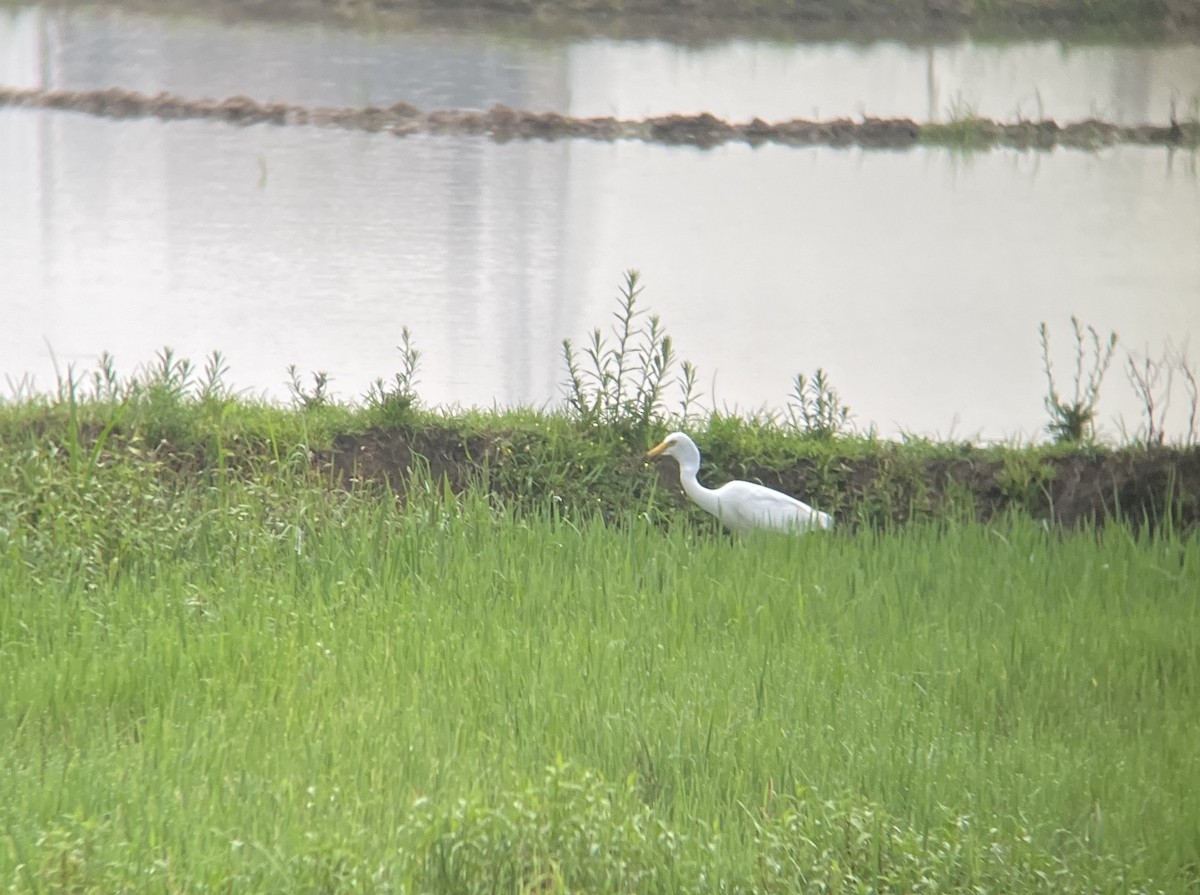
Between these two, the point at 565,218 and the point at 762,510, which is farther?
the point at 565,218

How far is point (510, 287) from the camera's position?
7.04 metres

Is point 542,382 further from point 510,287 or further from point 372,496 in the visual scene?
point 372,496

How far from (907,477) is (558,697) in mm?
2112

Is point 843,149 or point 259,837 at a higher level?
point 843,149

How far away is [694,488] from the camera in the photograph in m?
4.30

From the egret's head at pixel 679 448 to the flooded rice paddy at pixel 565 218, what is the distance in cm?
132

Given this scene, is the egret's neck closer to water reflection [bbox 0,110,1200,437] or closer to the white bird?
the white bird

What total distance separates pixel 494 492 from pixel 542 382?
59.8 inches

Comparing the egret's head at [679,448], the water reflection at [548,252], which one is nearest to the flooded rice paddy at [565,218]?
the water reflection at [548,252]

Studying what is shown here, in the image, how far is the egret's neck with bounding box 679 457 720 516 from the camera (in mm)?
4270

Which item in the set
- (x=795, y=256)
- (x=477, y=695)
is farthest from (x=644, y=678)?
(x=795, y=256)

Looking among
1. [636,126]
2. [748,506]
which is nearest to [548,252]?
[636,126]

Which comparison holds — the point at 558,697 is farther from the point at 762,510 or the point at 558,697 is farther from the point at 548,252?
the point at 548,252

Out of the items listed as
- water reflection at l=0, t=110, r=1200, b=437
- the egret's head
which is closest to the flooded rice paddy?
water reflection at l=0, t=110, r=1200, b=437
